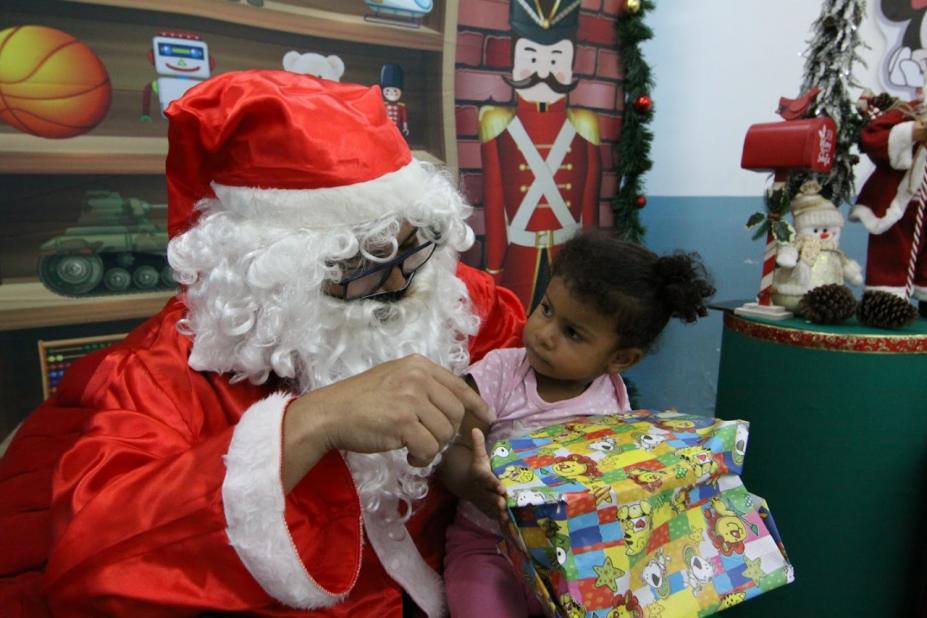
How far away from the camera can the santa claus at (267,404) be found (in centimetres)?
88

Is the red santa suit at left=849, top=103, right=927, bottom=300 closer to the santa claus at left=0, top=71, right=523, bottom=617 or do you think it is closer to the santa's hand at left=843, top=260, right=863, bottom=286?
the santa's hand at left=843, top=260, right=863, bottom=286

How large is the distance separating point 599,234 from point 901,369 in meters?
0.98

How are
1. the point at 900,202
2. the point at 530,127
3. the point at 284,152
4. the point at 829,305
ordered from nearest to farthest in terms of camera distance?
the point at 284,152 < the point at 829,305 < the point at 900,202 < the point at 530,127

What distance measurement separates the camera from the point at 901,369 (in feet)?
5.30

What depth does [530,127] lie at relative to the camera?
2.35m

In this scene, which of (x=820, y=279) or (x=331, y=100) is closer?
(x=331, y=100)

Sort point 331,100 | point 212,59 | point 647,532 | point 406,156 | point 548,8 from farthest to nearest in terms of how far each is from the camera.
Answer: point 548,8
point 212,59
point 406,156
point 331,100
point 647,532

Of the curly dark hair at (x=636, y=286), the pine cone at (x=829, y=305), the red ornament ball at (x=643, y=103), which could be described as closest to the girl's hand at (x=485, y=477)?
the curly dark hair at (x=636, y=286)

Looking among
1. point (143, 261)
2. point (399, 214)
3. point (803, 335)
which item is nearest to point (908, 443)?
point (803, 335)

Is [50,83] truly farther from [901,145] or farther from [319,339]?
[901,145]

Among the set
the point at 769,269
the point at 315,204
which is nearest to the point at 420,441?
the point at 315,204

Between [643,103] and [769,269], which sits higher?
[643,103]

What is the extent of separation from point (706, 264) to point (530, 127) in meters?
1.10

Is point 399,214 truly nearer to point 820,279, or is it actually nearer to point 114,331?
point 114,331
